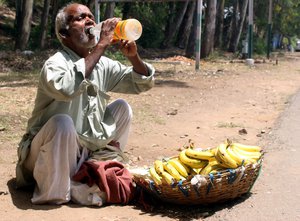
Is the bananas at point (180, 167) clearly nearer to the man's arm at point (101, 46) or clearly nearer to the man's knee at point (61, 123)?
the man's knee at point (61, 123)

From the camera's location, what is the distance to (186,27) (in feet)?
87.6

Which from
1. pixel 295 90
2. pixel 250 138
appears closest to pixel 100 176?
pixel 250 138

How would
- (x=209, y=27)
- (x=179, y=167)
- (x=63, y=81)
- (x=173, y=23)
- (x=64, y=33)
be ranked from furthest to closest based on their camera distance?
(x=173, y=23)
(x=209, y=27)
(x=64, y=33)
(x=179, y=167)
(x=63, y=81)

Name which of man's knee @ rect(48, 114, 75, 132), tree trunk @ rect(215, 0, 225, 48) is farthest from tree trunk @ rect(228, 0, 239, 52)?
man's knee @ rect(48, 114, 75, 132)

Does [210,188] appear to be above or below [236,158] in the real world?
below

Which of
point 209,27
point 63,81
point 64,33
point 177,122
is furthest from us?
point 209,27

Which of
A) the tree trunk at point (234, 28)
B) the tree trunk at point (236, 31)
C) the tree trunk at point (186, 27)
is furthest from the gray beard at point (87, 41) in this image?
the tree trunk at point (234, 28)

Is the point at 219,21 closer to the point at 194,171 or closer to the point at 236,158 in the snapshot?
the point at 194,171

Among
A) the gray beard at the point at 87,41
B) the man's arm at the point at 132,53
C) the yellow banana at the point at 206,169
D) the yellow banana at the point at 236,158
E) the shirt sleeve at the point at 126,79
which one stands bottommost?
the yellow banana at the point at 206,169

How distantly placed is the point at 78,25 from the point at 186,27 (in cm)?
2311

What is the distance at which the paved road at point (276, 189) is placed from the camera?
370 cm

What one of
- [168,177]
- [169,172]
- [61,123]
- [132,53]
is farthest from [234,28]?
[61,123]

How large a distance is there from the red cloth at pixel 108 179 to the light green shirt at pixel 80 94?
217 millimetres

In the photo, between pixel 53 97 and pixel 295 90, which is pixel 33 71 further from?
pixel 53 97
